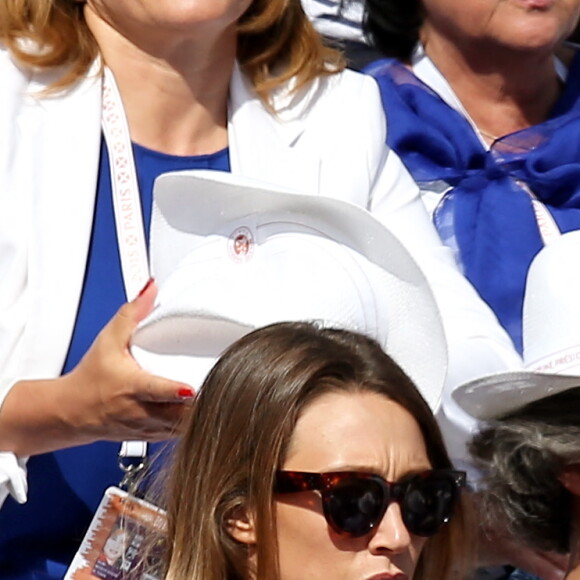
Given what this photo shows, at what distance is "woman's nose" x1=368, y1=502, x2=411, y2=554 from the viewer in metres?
2.23

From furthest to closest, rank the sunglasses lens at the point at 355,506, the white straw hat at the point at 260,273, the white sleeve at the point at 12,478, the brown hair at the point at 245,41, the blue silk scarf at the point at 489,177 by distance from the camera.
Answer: the blue silk scarf at the point at 489,177 < the brown hair at the point at 245,41 < the white sleeve at the point at 12,478 < the white straw hat at the point at 260,273 < the sunglasses lens at the point at 355,506

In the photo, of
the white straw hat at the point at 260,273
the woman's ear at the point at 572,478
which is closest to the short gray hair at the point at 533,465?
the woman's ear at the point at 572,478

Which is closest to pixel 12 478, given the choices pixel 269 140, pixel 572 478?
pixel 269 140

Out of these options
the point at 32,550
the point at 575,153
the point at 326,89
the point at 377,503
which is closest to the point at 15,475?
the point at 32,550

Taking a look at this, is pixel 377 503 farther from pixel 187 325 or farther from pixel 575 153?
pixel 575 153

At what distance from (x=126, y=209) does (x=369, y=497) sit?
71cm

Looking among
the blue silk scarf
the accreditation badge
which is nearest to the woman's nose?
the accreditation badge

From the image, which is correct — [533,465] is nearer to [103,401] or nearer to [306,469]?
[306,469]

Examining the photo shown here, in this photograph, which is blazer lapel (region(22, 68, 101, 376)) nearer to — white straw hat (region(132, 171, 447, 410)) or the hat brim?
white straw hat (region(132, 171, 447, 410))

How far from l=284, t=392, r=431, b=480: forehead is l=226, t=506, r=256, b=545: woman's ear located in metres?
0.08

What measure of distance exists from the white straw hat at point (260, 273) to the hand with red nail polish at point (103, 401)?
0.03 m

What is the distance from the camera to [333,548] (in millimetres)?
2232

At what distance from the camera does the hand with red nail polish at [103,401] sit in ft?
7.72

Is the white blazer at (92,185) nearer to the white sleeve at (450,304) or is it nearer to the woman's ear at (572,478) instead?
the white sleeve at (450,304)
